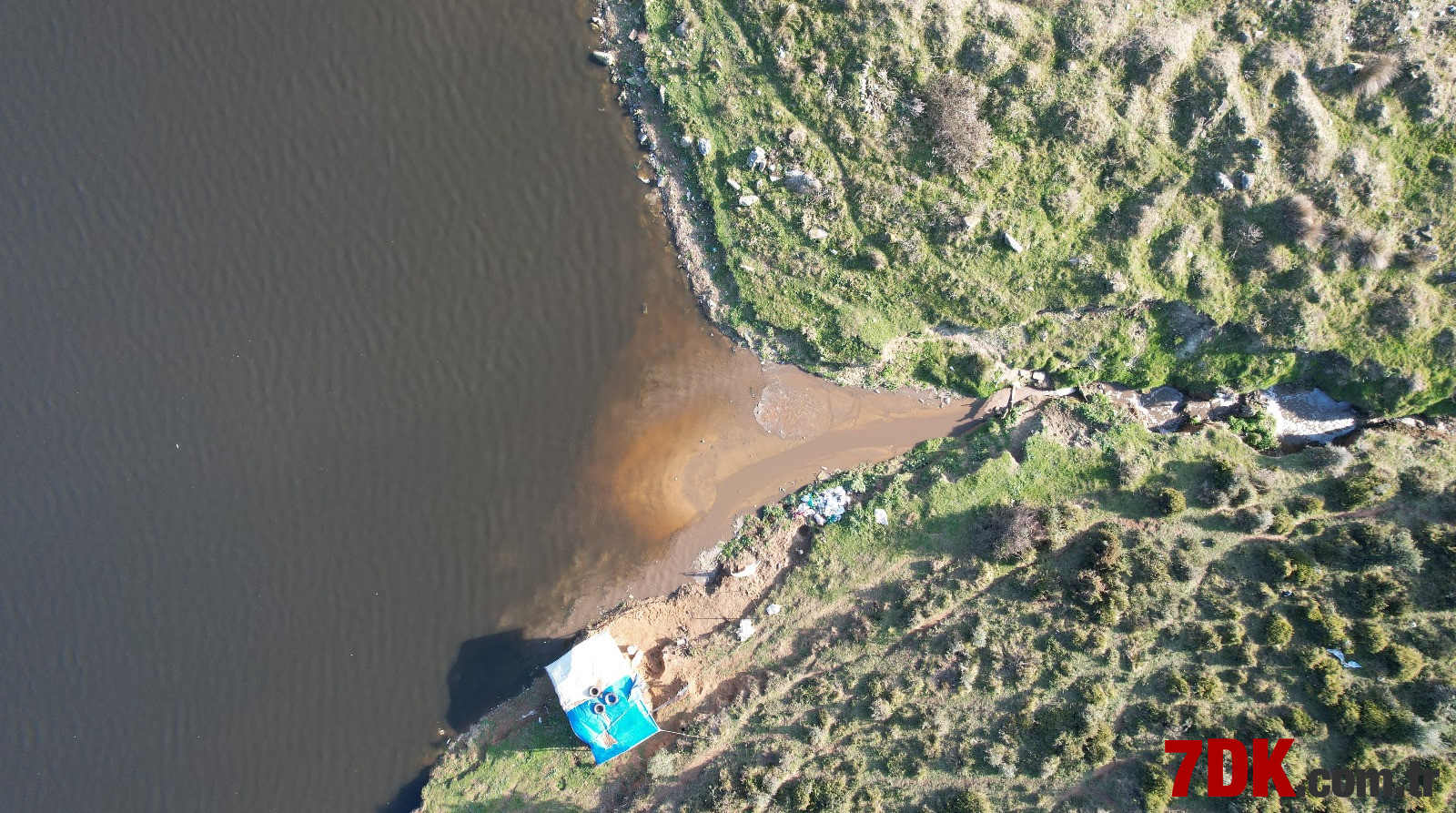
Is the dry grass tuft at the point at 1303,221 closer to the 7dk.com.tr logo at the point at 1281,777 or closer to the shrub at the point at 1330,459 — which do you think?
the shrub at the point at 1330,459

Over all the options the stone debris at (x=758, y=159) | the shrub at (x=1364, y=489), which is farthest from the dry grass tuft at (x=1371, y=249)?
the stone debris at (x=758, y=159)

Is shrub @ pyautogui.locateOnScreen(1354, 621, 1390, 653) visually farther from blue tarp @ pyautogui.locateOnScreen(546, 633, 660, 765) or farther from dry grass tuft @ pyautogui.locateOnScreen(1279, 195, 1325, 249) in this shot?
blue tarp @ pyautogui.locateOnScreen(546, 633, 660, 765)

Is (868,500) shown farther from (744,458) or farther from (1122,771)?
(1122,771)

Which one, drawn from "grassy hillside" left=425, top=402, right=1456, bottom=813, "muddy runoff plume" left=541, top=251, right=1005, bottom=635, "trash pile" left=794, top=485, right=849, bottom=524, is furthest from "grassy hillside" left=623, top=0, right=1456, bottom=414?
"trash pile" left=794, top=485, right=849, bottom=524

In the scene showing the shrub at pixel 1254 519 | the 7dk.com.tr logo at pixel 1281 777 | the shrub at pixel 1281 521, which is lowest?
the 7dk.com.tr logo at pixel 1281 777

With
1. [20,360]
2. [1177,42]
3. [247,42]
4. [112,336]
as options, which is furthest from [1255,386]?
[20,360]

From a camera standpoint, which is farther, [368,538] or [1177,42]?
[368,538]

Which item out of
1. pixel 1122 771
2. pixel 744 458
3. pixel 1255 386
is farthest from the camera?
pixel 744 458
